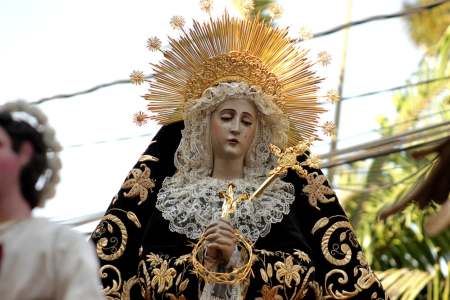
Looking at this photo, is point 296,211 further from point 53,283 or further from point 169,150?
point 53,283

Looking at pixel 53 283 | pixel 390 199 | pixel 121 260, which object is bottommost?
pixel 390 199

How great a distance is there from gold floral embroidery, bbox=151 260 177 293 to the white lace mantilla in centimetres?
23

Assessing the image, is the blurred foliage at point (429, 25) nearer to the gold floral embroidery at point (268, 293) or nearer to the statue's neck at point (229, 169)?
the statue's neck at point (229, 169)

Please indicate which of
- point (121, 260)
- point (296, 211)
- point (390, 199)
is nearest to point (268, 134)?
point (296, 211)

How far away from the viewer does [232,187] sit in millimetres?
7738

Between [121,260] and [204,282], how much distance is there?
62cm

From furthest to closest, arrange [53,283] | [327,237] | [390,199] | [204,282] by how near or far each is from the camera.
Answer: [390,199] < [327,237] < [204,282] < [53,283]

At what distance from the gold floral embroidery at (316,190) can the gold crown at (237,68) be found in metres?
0.22

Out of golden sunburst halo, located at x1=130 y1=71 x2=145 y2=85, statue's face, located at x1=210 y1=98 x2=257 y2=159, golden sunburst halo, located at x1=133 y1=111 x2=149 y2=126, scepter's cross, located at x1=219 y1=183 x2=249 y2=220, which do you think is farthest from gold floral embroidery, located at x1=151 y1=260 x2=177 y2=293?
golden sunburst halo, located at x1=130 y1=71 x2=145 y2=85

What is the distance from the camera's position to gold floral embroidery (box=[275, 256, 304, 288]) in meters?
7.48

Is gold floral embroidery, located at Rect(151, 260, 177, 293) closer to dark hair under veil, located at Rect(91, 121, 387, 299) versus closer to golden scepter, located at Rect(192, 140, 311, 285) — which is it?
dark hair under veil, located at Rect(91, 121, 387, 299)

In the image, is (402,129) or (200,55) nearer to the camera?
(200,55)

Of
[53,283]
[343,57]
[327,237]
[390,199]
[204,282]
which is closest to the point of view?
[53,283]

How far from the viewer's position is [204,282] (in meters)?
7.37
